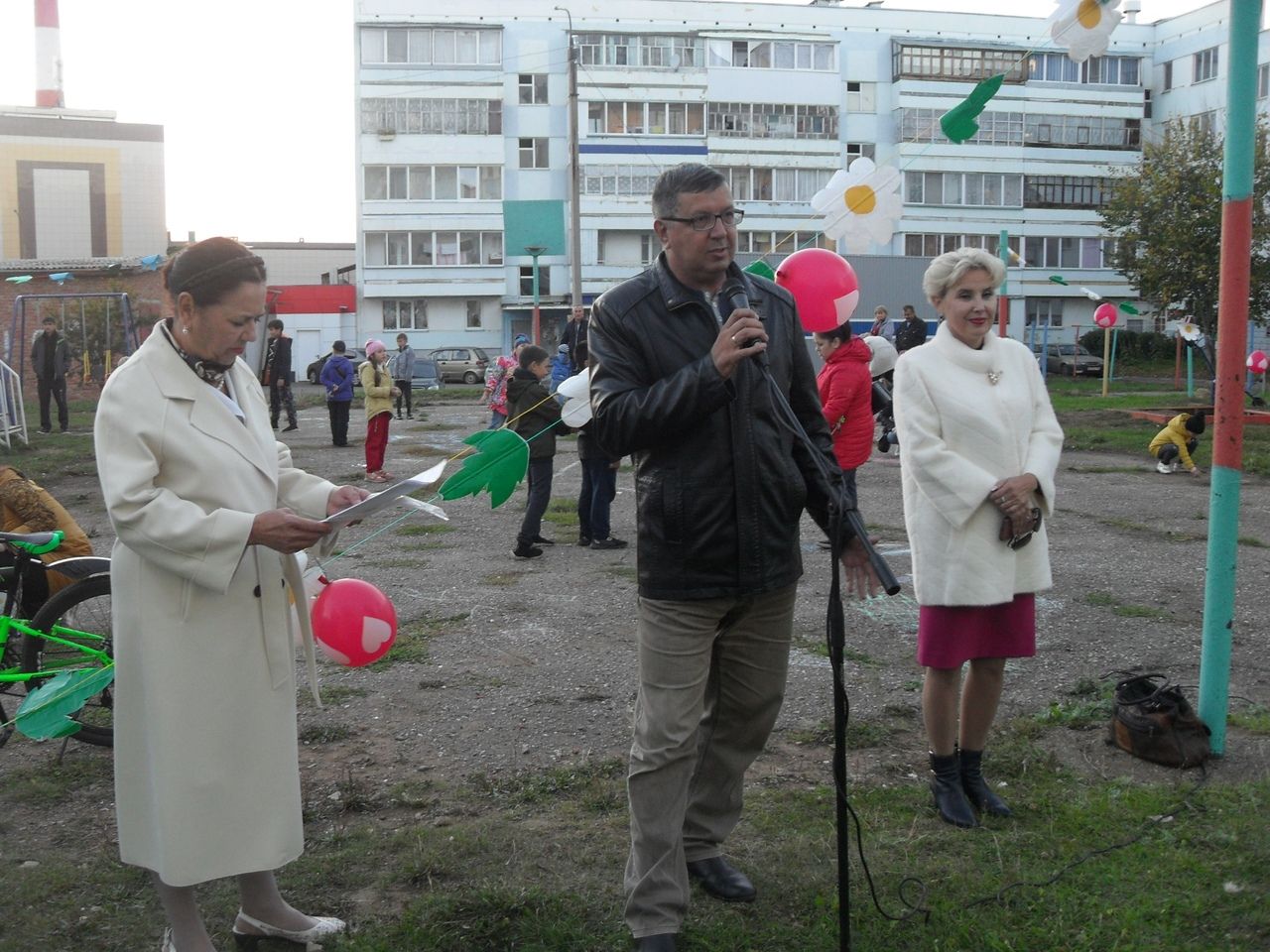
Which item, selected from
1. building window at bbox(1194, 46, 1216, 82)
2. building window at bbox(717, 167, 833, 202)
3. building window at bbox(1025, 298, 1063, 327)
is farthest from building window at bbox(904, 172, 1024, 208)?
building window at bbox(1194, 46, 1216, 82)

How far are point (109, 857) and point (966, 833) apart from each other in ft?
9.36

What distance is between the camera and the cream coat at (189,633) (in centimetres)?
297

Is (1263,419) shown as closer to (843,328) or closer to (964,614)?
(843,328)

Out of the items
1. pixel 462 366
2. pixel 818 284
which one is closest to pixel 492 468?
pixel 818 284

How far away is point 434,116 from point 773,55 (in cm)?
1558

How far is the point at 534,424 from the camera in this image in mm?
9391

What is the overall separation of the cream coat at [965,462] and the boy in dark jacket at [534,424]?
210 inches

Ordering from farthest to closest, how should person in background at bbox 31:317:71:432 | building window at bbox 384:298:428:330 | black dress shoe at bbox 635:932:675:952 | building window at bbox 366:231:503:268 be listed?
building window at bbox 384:298:428:330, building window at bbox 366:231:503:268, person in background at bbox 31:317:71:432, black dress shoe at bbox 635:932:675:952

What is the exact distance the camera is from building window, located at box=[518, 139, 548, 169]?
54.7 m

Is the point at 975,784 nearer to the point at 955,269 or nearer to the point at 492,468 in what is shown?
the point at 955,269

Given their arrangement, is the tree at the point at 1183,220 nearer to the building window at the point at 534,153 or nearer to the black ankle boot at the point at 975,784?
the building window at the point at 534,153

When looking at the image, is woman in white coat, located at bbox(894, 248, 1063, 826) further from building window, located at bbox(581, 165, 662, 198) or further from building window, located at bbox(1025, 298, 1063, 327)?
building window, located at bbox(1025, 298, 1063, 327)

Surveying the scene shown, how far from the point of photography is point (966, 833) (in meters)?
4.06

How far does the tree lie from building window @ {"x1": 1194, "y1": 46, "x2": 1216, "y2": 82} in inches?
972
